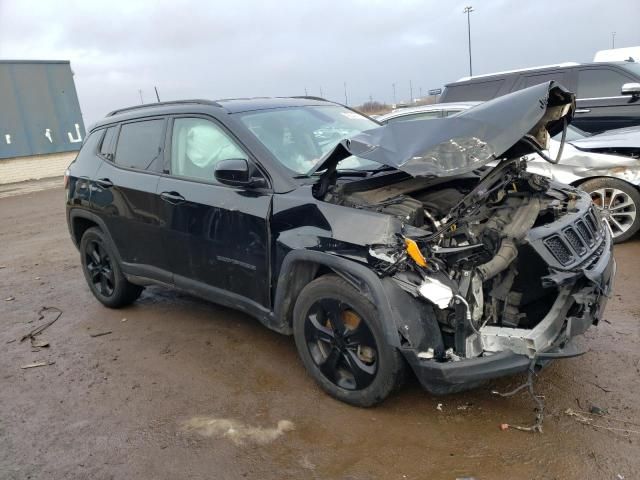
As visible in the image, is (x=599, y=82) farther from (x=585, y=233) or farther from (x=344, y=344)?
(x=344, y=344)

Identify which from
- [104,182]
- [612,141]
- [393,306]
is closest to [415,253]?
[393,306]

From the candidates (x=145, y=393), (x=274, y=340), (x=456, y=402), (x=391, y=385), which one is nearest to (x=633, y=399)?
(x=456, y=402)

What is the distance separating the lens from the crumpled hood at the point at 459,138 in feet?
9.49

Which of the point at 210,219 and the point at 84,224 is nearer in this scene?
the point at 210,219

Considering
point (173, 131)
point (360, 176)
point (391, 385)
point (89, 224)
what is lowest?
point (391, 385)

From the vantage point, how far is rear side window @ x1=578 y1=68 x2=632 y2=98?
7898 mm

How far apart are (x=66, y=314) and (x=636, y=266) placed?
567 centimetres

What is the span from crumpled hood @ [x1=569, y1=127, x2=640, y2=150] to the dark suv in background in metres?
1.85

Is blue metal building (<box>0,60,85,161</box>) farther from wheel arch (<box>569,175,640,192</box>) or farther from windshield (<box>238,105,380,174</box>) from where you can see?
wheel arch (<box>569,175,640,192</box>)

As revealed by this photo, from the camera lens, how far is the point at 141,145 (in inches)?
182

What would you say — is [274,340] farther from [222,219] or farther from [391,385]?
[391,385]

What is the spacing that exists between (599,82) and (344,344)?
700 cm

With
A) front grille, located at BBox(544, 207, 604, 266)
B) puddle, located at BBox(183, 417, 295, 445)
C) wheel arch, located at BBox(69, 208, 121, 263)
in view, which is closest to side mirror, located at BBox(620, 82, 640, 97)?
front grille, located at BBox(544, 207, 604, 266)

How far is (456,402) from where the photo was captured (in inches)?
128
